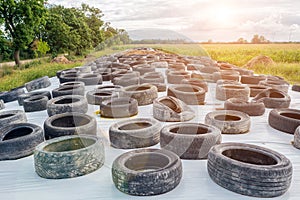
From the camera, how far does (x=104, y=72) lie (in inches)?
388

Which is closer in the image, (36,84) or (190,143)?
(190,143)

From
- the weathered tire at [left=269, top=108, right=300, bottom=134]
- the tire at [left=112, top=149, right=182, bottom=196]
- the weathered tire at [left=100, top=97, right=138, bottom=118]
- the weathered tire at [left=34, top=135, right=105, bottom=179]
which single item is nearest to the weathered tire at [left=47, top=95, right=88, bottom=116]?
the weathered tire at [left=100, top=97, right=138, bottom=118]

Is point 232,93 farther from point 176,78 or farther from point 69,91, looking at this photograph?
point 69,91

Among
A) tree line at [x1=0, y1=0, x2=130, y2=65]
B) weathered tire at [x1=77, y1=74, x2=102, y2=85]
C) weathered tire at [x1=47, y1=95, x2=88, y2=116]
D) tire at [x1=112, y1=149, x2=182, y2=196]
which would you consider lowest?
tire at [x1=112, y1=149, x2=182, y2=196]

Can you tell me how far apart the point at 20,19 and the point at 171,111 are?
1754cm

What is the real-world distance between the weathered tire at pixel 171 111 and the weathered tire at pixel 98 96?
1523 mm

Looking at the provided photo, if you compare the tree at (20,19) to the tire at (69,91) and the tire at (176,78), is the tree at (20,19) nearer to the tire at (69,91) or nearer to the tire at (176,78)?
the tire at (69,91)

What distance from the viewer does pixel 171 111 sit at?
4.93 meters

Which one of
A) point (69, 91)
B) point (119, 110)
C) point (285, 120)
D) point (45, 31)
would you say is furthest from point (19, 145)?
point (45, 31)

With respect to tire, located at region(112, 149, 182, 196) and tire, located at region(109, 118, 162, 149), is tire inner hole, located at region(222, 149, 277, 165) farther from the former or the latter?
tire, located at region(109, 118, 162, 149)

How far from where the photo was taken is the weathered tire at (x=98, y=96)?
6.29m

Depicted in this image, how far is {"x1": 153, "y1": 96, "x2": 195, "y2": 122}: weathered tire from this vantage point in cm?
493

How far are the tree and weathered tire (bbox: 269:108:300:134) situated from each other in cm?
1816

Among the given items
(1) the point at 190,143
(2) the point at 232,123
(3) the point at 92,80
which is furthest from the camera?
(3) the point at 92,80
